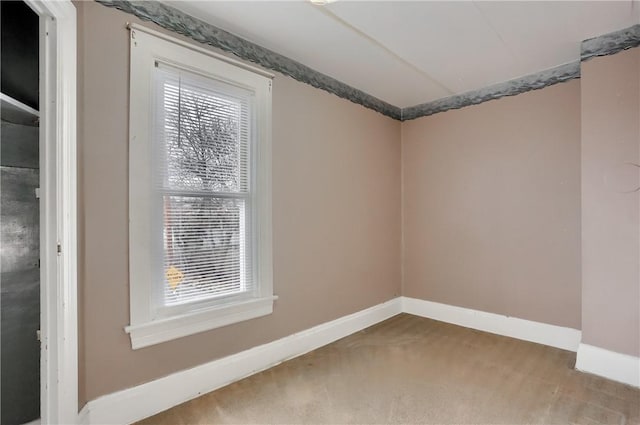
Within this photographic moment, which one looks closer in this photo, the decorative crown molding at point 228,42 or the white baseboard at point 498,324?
the decorative crown molding at point 228,42

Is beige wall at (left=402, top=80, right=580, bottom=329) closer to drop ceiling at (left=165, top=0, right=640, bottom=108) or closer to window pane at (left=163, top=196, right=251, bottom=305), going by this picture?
drop ceiling at (left=165, top=0, right=640, bottom=108)

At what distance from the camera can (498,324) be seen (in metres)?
3.29

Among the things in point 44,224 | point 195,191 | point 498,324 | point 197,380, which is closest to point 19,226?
point 44,224

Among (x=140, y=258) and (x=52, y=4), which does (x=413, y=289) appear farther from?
(x=52, y=4)

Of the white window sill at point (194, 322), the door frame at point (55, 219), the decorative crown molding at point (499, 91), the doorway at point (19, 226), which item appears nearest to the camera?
the door frame at point (55, 219)

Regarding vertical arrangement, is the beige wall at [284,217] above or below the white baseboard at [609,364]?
above

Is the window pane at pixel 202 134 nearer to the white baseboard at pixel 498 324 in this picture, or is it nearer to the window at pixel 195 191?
the window at pixel 195 191

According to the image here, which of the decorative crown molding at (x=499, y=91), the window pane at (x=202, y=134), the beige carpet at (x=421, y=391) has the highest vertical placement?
the decorative crown molding at (x=499, y=91)

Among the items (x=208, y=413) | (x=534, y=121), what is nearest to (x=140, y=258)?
(x=208, y=413)

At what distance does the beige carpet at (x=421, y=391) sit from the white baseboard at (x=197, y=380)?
62 millimetres

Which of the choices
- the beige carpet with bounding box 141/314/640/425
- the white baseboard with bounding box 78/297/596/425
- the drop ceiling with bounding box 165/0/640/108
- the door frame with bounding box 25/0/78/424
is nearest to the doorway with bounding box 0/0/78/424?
the door frame with bounding box 25/0/78/424

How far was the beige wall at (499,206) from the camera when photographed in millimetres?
2932

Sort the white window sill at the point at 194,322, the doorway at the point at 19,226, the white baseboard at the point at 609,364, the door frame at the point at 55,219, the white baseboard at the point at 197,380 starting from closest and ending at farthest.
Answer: the door frame at the point at 55,219, the doorway at the point at 19,226, the white baseboard at the point at 197,380, the white window sill at the point at 194,322, the white baseboard at the point at 609,364

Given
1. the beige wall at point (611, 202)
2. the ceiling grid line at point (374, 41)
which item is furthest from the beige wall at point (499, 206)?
the ceiling grid line at point (374, 41)
